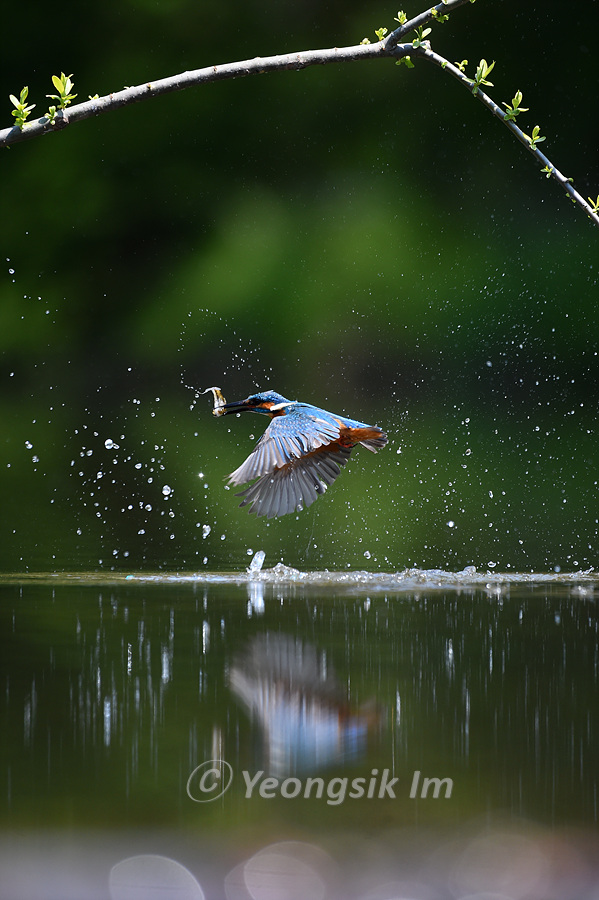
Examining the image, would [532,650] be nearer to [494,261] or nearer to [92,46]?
[494,261]

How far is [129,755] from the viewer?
1068 millimetres

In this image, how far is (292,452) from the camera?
6.79ft

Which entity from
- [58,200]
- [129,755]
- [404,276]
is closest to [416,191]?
[404,276]

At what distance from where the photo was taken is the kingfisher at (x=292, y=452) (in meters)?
2.05

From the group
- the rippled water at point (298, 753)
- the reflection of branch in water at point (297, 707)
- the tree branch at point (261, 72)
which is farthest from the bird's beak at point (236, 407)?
the tree branch at point (261, 72)

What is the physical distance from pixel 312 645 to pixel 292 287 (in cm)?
742

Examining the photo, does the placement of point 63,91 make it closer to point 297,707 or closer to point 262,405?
point 297,707

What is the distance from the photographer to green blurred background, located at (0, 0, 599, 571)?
331 inches

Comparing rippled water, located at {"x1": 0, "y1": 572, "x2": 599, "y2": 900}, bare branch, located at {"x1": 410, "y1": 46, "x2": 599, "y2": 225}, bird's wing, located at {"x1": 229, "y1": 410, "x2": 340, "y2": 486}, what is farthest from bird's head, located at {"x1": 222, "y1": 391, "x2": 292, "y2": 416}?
bare branch, located at {"x1": 410, "y1": 46, "x2": 599, "y2": 225}

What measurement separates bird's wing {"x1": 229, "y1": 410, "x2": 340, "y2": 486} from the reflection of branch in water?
1.49ft

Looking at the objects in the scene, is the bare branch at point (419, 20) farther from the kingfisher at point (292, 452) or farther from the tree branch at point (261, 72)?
the kingfisher at point (292, 452)

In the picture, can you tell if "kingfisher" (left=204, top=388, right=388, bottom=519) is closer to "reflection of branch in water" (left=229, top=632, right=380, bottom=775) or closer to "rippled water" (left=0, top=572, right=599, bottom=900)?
"rippled water" (left=0, top=572, right=599, bottom=900)

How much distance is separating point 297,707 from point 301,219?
Result: 833cm

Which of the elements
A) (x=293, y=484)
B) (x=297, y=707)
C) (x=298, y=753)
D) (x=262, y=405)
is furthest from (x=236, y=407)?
(x=298, y=753)
